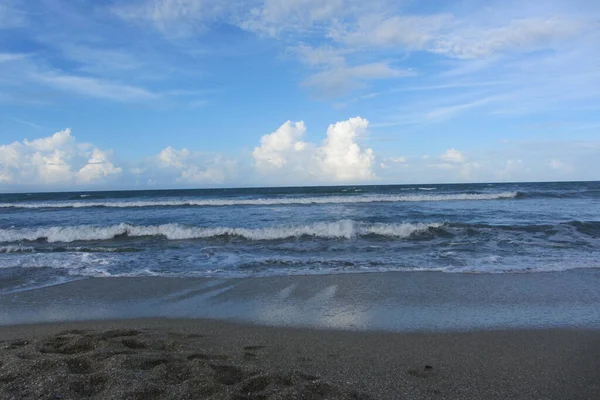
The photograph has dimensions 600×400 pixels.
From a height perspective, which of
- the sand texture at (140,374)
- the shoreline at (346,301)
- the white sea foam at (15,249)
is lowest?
the white sea foam at (15,249)

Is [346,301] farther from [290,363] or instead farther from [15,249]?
[15,249]

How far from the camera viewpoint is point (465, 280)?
288 inches

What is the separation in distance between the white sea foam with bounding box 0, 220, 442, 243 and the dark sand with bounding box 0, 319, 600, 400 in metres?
9.63

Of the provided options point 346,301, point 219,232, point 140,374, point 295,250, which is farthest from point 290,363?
point 219,232

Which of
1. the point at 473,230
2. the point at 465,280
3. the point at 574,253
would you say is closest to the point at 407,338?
the point at 465,280

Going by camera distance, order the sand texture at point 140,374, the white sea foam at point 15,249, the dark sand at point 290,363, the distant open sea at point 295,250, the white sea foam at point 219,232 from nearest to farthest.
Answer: the sand texture at point 140,374
the dark sand at point 290,363
the distant open sea at point 295,250
the white sea foam at point 15,249
the white sea foam at point 219,232

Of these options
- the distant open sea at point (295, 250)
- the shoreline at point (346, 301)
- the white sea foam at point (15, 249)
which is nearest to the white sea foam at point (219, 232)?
the distant open sea at point (295, 250)

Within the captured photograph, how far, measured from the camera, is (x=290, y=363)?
151 inches

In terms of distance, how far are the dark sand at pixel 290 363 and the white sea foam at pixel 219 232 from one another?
9633 mm

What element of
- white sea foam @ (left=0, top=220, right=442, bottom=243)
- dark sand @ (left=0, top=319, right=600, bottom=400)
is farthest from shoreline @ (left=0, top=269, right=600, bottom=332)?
white sea foam @ (left=0, top=220, right=442, bottom=243)

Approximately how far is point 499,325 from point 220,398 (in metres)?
3.90

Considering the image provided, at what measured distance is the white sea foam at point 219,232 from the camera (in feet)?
48.4

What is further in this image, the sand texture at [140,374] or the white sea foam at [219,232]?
the white sea foam at [219,232]

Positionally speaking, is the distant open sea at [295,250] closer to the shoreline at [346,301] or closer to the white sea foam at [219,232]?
the white sea foam at [219,232]
